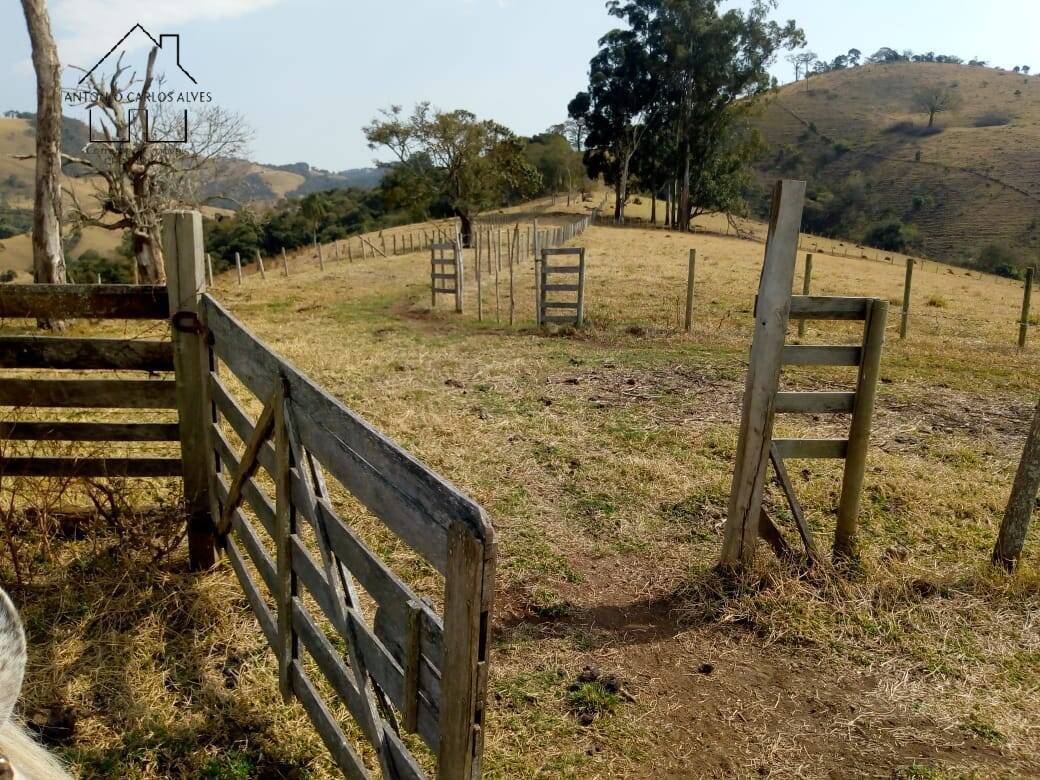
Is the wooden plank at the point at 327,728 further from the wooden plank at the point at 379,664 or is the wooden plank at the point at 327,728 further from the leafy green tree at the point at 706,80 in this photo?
the leafy green tree at the point at 706,80

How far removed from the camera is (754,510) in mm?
4414

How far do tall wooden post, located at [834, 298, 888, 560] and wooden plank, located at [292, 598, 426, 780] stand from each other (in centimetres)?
344

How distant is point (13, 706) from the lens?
0.82m

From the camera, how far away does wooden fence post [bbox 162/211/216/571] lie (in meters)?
3.64

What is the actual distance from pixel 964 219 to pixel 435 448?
7324cm

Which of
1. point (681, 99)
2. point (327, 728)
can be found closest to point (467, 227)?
point (681, 99)

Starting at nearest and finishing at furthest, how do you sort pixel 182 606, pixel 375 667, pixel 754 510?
1. pixel 375 667
2. pixel 182 606
3. pixel 754 510

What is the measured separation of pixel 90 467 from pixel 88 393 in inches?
19.5

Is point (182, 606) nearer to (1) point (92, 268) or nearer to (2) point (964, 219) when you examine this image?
(1) point (92, 268)

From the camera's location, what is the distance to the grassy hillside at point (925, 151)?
6309cm

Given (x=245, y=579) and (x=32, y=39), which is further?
(x=32, y=39)

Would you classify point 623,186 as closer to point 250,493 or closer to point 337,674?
point 250,493

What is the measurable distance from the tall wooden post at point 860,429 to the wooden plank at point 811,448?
6cm

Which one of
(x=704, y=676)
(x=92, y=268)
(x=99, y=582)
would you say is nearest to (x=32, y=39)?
(x=99, y=582)
